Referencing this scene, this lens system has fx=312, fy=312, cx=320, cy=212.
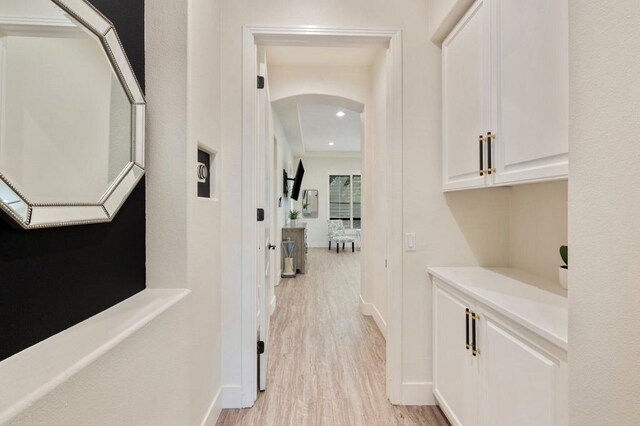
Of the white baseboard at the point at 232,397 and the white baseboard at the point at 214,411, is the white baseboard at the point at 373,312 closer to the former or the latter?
the white baseboard at the point at 232,397

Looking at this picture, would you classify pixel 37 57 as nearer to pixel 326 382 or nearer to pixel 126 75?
pixel 126 75

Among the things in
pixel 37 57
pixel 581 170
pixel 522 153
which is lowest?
pixel 581 170

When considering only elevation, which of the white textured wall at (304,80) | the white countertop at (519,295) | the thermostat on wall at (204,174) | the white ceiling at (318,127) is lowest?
the white countertop at (519,295)

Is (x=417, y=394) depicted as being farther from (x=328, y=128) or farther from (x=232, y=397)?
(x=328, y=128)

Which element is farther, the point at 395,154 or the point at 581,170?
the point at 395,154

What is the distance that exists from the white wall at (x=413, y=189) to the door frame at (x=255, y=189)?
0.13 feet

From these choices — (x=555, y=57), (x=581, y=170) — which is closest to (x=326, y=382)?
(x=581, y=170)

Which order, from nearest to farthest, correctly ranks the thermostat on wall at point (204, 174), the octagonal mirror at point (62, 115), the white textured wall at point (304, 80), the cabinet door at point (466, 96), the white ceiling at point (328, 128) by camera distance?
the octagonal mirror at point (62, 115)
the cabinet door at point (466, 96)
the thermostat on wall at point (204, 174)
the white textured wall at point (304, 80)
the white ceiling at point (328, 128)

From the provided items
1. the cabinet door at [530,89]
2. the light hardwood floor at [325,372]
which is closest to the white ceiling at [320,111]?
the cabinet door at [530,89]

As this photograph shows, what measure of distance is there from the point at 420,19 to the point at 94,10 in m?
1.78

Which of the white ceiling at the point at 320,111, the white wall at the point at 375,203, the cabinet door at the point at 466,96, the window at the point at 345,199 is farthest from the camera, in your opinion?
the window at the point at 345,199

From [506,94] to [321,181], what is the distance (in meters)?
8.23

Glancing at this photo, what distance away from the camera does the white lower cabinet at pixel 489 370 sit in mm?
1018

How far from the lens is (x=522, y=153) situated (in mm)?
1275
